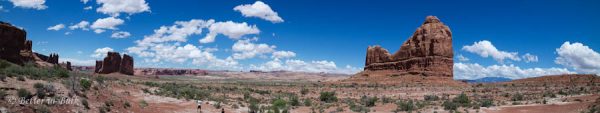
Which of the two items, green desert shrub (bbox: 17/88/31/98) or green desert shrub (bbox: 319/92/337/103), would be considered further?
green desert shrub (bbox: 319/92/337/103)

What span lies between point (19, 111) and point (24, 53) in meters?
31.3

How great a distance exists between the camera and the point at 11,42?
1324 inches

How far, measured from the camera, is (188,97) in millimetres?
25969

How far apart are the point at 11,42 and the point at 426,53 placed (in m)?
49.9

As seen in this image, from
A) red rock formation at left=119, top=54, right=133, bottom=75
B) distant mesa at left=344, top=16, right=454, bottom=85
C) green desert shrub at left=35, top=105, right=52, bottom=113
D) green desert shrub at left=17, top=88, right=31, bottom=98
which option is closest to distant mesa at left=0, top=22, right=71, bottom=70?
green desert shrub at left=17, top=88, right=31, bottom=98

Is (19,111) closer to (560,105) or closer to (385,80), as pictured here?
(560,105)

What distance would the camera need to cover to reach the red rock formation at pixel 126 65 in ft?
302

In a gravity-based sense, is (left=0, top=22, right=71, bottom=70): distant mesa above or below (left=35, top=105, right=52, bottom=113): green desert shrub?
above

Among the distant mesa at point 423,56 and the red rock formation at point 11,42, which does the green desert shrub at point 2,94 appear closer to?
the red rock formation at point 11,42

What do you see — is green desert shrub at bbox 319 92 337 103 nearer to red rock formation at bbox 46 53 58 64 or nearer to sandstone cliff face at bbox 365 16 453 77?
sandstone cliff face at bbox 365 16 453 77

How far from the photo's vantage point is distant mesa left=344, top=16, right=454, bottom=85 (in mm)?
60719

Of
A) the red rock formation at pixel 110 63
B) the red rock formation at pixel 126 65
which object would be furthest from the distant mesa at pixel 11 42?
the red rock formation at pixel 126 65

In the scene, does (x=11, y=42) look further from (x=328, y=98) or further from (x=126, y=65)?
(x=126, y=65)

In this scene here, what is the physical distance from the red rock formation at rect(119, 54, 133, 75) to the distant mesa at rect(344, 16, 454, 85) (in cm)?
5042
